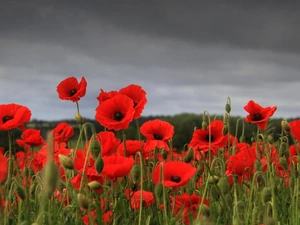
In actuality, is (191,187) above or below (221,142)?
below

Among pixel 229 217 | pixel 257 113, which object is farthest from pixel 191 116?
pixel 229 217

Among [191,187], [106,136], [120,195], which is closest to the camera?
[120,195]

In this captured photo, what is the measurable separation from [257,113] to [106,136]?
135 cm

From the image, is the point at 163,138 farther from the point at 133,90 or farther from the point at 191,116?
the point at 191,116

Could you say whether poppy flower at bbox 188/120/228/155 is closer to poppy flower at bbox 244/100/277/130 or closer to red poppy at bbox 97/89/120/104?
poppy flower at bbox 244/100/277/130

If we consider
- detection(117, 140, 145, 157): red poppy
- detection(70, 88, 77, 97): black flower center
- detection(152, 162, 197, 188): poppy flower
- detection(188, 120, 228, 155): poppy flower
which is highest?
detection(70, 88, 77, 97): black flower center

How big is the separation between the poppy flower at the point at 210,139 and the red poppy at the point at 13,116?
3.50 ft

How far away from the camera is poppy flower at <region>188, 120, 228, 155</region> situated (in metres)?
3.44

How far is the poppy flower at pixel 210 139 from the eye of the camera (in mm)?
3443

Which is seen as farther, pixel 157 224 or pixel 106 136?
pixel 106 136

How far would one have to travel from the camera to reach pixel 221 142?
3.50 metres

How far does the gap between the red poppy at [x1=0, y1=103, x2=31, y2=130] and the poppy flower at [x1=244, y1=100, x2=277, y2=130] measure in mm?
1653

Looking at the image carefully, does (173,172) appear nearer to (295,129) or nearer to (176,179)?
(176,179)

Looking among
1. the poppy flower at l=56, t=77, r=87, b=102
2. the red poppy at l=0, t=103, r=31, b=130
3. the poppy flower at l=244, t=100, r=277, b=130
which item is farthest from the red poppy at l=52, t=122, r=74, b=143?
the poppy flower at l=244, t=100, r=277, b=130
